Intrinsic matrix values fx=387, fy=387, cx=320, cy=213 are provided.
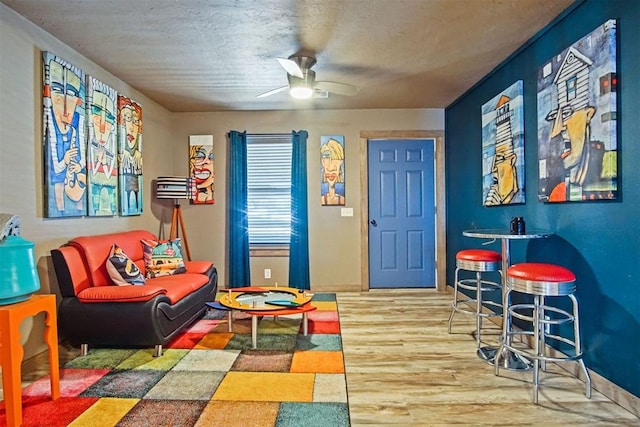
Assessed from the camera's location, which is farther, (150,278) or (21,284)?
(150,278)

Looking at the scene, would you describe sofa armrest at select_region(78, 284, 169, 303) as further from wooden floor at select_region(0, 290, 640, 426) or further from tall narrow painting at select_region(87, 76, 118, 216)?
tall narrow painting at select_region(87, 76, 118, 216)

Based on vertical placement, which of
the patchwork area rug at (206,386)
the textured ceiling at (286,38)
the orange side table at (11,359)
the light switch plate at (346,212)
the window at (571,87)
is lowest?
the patchwork area rug at (206,386)

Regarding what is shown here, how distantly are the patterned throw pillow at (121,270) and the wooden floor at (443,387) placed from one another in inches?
73.8

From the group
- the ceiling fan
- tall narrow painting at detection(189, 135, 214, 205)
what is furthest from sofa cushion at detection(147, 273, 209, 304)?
the ceiling fan

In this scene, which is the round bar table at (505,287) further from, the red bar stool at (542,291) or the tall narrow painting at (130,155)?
the tall narrow painting at (130,155)

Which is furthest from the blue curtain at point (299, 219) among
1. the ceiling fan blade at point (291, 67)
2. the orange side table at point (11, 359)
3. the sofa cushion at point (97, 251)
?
the orange side table at point (11, 359)

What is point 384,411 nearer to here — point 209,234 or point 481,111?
point 481,111

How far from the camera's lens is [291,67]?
328cm

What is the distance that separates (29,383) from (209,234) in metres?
3.03

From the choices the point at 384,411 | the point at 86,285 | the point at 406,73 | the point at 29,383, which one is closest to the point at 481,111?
the point at 406,73

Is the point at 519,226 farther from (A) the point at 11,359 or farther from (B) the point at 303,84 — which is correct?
(A) the point at 11,359

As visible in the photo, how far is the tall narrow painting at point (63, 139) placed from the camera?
9.79 ft

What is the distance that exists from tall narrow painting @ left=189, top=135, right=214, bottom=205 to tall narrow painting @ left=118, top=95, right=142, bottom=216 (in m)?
0.99

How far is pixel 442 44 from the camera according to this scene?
10.8ft
